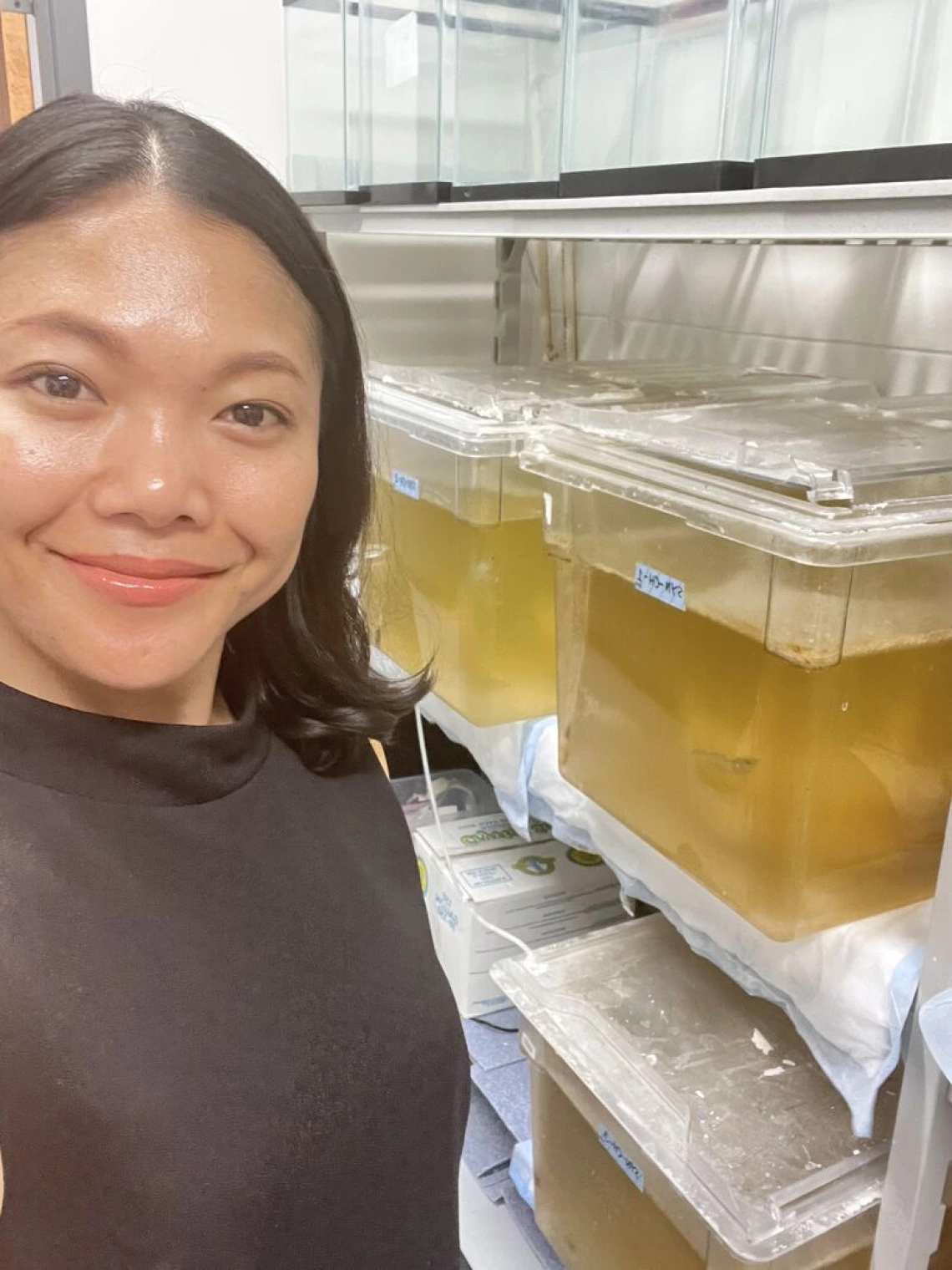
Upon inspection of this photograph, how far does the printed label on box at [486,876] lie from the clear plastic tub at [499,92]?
0.85 m

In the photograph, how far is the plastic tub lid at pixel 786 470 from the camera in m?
0.70

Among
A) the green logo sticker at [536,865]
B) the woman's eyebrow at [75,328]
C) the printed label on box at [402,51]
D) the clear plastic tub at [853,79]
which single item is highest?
the printed label on box at [402,51]

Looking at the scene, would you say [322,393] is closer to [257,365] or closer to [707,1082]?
[257,365]

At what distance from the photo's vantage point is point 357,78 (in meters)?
1.50

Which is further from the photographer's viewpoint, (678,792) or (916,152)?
(678,792)

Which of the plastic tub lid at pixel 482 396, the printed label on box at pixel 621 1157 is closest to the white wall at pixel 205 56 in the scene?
the plastic tub lid at pixel 482 396

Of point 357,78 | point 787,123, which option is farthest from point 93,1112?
point 357,78

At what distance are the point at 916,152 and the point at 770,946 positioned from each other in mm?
552

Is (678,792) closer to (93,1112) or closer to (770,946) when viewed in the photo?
(770,946)

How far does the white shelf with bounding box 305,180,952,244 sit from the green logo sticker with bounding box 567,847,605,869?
0.80 m

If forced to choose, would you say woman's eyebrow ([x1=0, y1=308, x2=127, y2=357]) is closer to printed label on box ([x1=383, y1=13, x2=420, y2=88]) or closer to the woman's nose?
the woman's nose

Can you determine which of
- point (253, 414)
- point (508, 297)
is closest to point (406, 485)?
point (253, 414)

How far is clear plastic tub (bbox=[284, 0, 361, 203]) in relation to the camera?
150 centimetres

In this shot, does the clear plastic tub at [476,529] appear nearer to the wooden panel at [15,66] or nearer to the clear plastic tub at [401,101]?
the clear plastic tub at [401,101]
